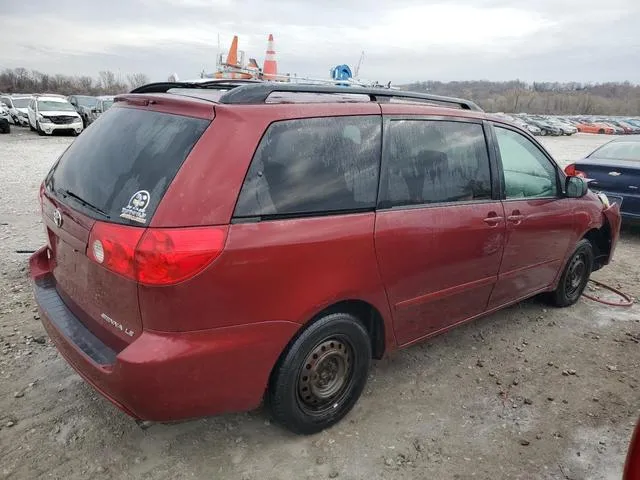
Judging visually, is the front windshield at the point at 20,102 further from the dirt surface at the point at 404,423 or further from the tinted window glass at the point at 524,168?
the tinted window glass at the point at 524,168

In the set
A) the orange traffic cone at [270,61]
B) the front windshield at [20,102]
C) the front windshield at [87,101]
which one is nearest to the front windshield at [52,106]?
the front windshield at [87,101]

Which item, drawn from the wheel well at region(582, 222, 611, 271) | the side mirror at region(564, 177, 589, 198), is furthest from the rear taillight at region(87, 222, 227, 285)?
the wheel well at region(582, 222, 611, 271)

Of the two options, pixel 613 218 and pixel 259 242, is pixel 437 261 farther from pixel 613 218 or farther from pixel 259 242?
pixel 613 218

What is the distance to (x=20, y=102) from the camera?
28.0 metres

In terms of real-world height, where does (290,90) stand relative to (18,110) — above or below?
above

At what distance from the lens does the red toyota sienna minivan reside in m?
2.15

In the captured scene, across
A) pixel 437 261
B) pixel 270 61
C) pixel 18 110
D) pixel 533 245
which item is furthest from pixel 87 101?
pixel 437 261

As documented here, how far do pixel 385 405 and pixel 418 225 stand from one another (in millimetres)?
1134

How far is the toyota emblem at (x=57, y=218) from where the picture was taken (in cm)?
258

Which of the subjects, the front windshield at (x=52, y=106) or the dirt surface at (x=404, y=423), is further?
the front windshield at (x=52, y=106)

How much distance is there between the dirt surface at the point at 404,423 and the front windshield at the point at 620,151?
4.74 meters

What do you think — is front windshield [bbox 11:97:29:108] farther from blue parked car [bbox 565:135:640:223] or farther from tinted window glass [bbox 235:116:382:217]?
tinted window glass [bbox 235:116:382:217]

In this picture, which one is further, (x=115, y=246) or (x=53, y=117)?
(x=53, y=117)

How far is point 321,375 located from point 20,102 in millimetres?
31333
